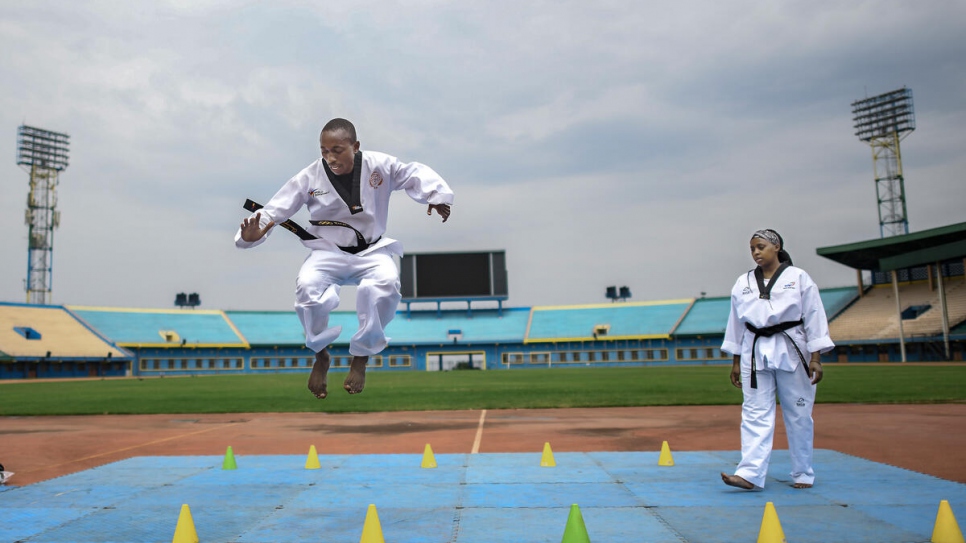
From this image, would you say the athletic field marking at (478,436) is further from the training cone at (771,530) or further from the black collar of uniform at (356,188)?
the black collar of uniform at (356,188)

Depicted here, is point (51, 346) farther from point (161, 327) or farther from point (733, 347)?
point (733, 347)

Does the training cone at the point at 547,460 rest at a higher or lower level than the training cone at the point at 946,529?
lower

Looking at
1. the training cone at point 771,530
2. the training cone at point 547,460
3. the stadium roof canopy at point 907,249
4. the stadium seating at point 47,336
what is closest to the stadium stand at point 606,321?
the stadium roof canopy at point 907,249

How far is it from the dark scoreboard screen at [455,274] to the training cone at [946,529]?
6604cm

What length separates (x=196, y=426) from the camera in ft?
57.9

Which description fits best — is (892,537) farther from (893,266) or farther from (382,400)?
(893,266)

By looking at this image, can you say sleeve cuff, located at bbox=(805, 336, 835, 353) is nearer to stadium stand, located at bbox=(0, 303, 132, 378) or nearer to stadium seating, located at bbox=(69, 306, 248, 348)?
stadium stand, located at bbox=(0, 303, 132, 378)

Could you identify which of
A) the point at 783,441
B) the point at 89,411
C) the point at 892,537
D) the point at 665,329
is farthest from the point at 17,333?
the point at 892,537

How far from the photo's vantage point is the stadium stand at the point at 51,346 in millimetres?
56688

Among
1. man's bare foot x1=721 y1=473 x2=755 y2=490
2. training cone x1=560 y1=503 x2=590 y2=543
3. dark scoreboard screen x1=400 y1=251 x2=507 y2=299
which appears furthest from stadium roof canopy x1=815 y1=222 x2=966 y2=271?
training cone x1=560 y1=503 x2=590 y2=543

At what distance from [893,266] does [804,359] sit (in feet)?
170

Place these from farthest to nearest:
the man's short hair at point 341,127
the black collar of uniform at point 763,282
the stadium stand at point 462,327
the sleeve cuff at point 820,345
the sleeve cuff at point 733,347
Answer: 1. the stadium stand at point 462,327
2. the sleeve cuff at point 733,347
3. the black collar of uniform at point 763,282
4. the sleeve cuff at point 820,345
5. the man's short hair at point 341,127

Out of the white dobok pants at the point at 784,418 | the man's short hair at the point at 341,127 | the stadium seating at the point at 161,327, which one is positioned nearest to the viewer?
the man's short hair at the point at 341,127

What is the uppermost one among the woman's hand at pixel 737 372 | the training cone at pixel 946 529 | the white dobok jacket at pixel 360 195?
the white dobok jacket at pixel 360 195
